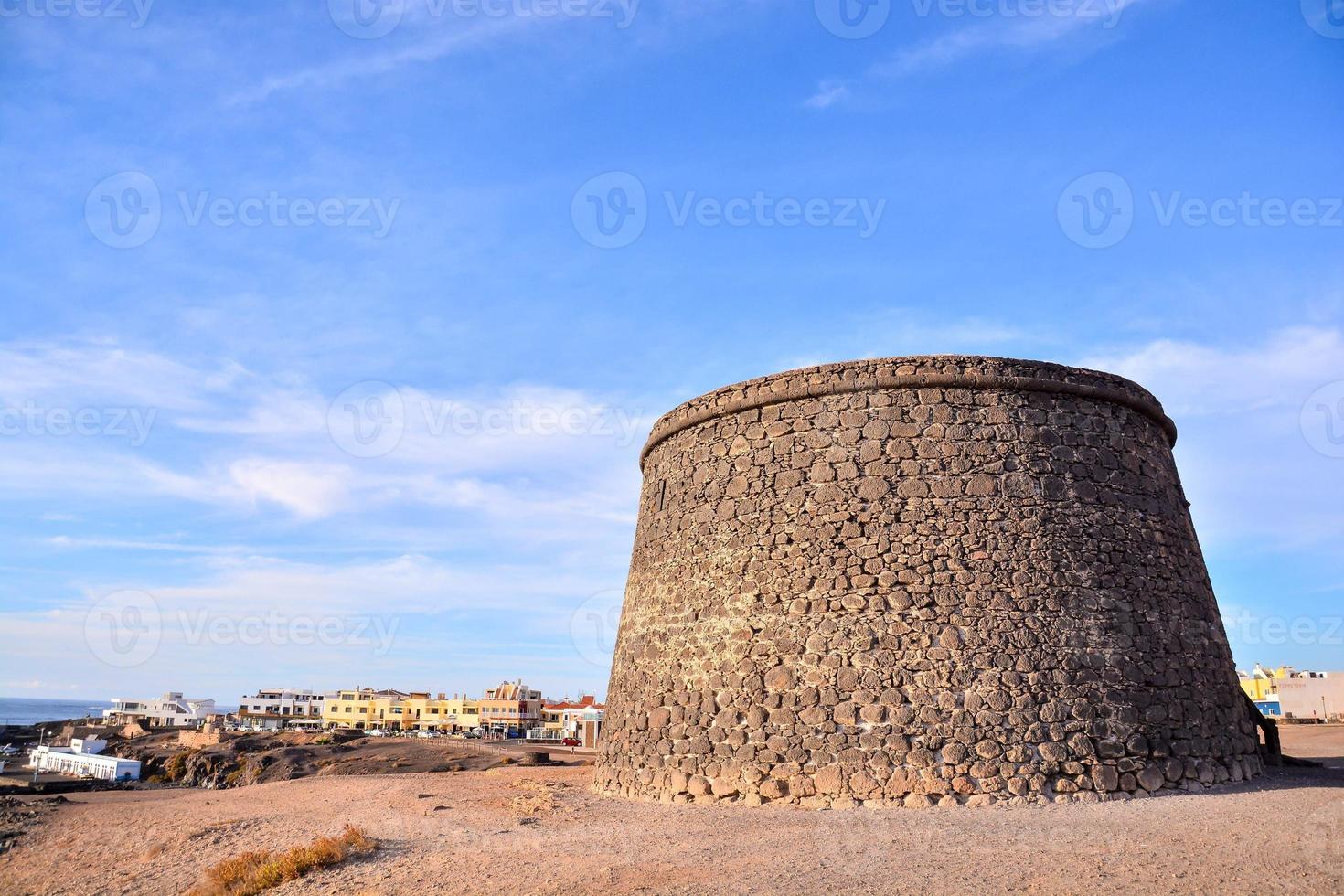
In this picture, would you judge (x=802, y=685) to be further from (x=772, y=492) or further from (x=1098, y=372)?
(x=1098, y=372)

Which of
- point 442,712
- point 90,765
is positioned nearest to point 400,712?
point 442,712

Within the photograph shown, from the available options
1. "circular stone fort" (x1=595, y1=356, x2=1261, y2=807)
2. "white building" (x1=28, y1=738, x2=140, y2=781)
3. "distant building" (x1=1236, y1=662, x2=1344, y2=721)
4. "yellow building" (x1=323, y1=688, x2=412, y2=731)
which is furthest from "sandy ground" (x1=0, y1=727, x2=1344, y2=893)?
"yellow building" (x1=323, y1=688, x2=412, y2=731)

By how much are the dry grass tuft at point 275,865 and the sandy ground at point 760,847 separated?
0.80 ft

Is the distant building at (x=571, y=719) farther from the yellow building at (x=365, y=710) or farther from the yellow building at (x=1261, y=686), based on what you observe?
the yellow building at (x=1261, y=686)

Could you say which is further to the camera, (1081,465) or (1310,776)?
(1310,776)

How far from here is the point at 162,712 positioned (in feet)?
244

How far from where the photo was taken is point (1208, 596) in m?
11.9

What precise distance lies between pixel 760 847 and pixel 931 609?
11.3ft

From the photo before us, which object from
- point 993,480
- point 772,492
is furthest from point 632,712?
point 993,480

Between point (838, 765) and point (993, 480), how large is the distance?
3.79 m

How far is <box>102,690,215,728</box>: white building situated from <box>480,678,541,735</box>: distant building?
73.1ft

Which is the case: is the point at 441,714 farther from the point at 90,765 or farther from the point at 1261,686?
the point at 1261,686

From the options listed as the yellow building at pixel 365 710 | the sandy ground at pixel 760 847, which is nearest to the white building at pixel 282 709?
the yellow building at pixel 365 710

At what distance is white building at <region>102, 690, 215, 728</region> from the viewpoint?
220 ft
